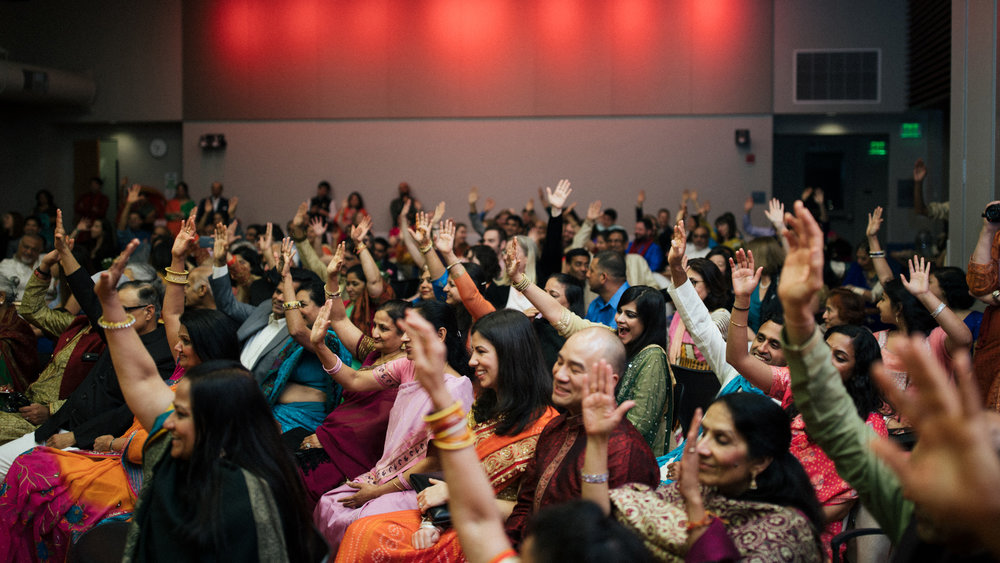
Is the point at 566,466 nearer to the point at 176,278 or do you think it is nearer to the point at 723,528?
the point at 723,528

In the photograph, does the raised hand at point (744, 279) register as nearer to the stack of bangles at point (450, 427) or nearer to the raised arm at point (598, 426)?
the raised arm at point (598, 426)

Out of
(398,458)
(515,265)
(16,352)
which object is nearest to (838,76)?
(515,265)

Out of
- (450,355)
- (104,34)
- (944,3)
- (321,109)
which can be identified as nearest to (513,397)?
(450,355)

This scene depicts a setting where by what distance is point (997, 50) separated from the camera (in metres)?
5.16

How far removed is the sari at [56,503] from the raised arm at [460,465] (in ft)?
5.91

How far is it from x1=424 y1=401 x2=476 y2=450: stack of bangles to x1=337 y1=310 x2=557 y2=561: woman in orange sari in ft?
3.45

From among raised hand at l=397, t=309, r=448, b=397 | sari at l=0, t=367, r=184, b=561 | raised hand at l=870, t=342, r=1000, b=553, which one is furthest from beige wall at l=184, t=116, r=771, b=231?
raised hand at l=870, t=342, r=1000, b=553

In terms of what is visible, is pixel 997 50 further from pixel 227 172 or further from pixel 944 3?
pixel 227 172

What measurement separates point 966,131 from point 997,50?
57cm

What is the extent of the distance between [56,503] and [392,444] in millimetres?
1215

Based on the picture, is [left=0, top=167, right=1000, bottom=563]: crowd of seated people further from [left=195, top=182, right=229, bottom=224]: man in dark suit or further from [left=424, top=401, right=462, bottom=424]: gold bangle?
[left=195, top=182, right=229, bottom=224]: man in dark suit

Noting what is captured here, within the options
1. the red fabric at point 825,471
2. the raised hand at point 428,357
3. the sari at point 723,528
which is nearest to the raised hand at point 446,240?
the red fabric at point 825,471

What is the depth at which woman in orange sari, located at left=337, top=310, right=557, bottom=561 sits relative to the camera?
8.67ft

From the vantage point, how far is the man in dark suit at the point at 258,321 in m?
3.91
